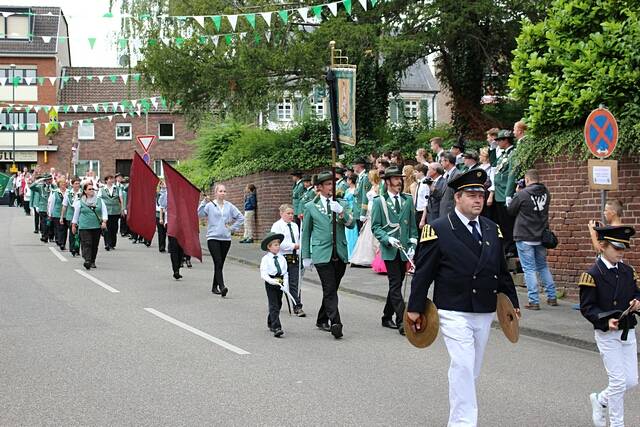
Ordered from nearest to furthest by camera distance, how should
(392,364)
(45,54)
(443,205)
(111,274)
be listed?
(392,364), (443,205), (111,274), (45,54)

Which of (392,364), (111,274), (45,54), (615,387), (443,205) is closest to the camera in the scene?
(615,387)

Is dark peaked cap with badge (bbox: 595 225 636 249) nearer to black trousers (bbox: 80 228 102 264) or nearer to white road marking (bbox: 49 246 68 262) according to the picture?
black trousers (bbox: 80 228 102 264)

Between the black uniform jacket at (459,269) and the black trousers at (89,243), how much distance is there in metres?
14.0

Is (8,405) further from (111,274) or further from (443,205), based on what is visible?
(111,274)

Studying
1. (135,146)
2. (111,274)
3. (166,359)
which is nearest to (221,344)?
(166,359)

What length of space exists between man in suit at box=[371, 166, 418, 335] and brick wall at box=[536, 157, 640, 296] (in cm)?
398

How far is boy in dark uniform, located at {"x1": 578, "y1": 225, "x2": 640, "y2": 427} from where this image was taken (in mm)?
6691

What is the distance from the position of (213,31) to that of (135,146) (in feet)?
139

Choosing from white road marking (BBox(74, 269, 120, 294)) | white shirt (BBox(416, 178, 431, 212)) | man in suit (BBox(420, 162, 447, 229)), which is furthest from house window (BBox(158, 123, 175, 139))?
man in suit (BBox(420, 162, 447, 229))

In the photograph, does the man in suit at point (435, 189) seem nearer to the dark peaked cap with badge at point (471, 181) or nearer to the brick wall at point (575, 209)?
the brick wall at point (575, 209)

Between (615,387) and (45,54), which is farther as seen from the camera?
(45,54)

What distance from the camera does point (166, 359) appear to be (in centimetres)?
947

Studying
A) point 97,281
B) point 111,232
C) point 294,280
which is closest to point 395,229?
point 294,280

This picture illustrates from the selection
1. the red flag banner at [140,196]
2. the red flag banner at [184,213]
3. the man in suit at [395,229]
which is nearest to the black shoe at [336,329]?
the man in suit at [395,229]
